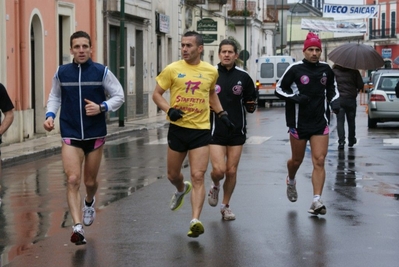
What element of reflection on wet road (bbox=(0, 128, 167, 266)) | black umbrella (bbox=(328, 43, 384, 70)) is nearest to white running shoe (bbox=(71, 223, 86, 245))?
reflection on wet road (bbox=(0, 128, 167, 266))

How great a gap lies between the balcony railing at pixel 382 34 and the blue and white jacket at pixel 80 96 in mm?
87149

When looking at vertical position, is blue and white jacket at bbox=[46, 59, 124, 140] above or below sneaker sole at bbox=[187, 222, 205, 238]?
above

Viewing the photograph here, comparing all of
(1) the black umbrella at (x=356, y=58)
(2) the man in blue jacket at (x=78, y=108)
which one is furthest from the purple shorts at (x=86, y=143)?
(1) the black umbrella at (x=356, y=58)

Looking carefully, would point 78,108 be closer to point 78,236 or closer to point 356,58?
point 78,236

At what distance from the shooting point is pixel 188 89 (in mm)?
9055

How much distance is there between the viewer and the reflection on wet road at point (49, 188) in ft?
31.0

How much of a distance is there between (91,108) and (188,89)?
3.03 ft

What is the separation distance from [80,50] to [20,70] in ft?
49.2

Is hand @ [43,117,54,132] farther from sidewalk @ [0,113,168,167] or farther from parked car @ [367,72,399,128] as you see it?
parked car @ [367,72,399,128]

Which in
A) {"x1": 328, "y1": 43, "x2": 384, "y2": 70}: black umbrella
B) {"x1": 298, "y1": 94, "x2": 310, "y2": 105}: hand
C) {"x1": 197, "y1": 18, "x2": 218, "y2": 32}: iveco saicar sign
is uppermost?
{"x1": 197, "y1": 18, "x2": 218, "y2": 32}: iveco saicar sign

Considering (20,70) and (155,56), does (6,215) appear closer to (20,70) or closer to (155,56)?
(20,70)

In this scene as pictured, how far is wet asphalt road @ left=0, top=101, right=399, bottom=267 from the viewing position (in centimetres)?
805

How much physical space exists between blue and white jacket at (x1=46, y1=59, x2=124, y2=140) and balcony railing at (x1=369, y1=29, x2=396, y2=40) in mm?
87149

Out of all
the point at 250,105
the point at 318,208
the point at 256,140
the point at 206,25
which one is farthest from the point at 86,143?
the point at 206,25
